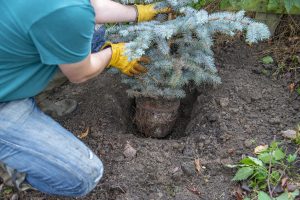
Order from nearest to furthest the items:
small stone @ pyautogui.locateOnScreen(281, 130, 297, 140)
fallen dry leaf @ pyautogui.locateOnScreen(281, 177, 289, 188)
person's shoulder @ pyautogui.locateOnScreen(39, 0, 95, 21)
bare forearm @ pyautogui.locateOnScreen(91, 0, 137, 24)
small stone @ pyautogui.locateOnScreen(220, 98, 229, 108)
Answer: person's shoulder @ pyautogui.locateOnScreen(39, 0, 95, 21) < fallen dry leaf @ pyautogui.locateOnScreen(281, 177, 289, 188) < small stone @ pyautogui.locateOnScreen(281, 130, 297, 140) < bare forearm @ pyautogui.locateOnScreen(91, 0, 137, 24) < small stone @ pyautogui.locateOnScreen(220, 98, 229, 108)

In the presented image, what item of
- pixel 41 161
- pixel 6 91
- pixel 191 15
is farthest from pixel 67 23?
pixel 191 15

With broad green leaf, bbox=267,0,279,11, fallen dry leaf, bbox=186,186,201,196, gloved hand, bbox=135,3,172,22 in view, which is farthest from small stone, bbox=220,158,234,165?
broad green leaf, bbox=267,0,279,11

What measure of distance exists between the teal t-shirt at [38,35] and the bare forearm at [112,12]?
0.67 m

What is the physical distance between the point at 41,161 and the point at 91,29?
0.68 m

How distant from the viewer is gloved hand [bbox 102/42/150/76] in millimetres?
2244

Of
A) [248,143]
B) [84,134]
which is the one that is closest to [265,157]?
[248,143]

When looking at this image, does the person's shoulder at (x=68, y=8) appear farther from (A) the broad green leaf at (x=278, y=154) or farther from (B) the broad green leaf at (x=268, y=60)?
(B) the broad green leaf at (x=268, y=60)

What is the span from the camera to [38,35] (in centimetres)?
166

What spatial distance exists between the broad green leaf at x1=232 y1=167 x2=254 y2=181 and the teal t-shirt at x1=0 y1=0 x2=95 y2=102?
3.30 feet

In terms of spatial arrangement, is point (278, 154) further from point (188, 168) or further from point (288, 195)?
point (188, 168)

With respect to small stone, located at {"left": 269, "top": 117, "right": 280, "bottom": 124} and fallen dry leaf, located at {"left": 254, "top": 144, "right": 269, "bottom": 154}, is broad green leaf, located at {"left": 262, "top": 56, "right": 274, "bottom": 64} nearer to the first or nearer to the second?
small stone, located at {"left": 269, "top": 117, "right": 280, "bottom": 124}

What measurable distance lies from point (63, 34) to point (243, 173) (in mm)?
1168

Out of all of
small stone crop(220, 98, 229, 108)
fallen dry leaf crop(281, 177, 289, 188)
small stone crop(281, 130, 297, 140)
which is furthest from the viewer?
small stone crop(220, 98, 229, 108)

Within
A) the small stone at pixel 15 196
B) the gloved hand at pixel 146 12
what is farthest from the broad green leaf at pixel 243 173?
the small stone at pixel 15 196
